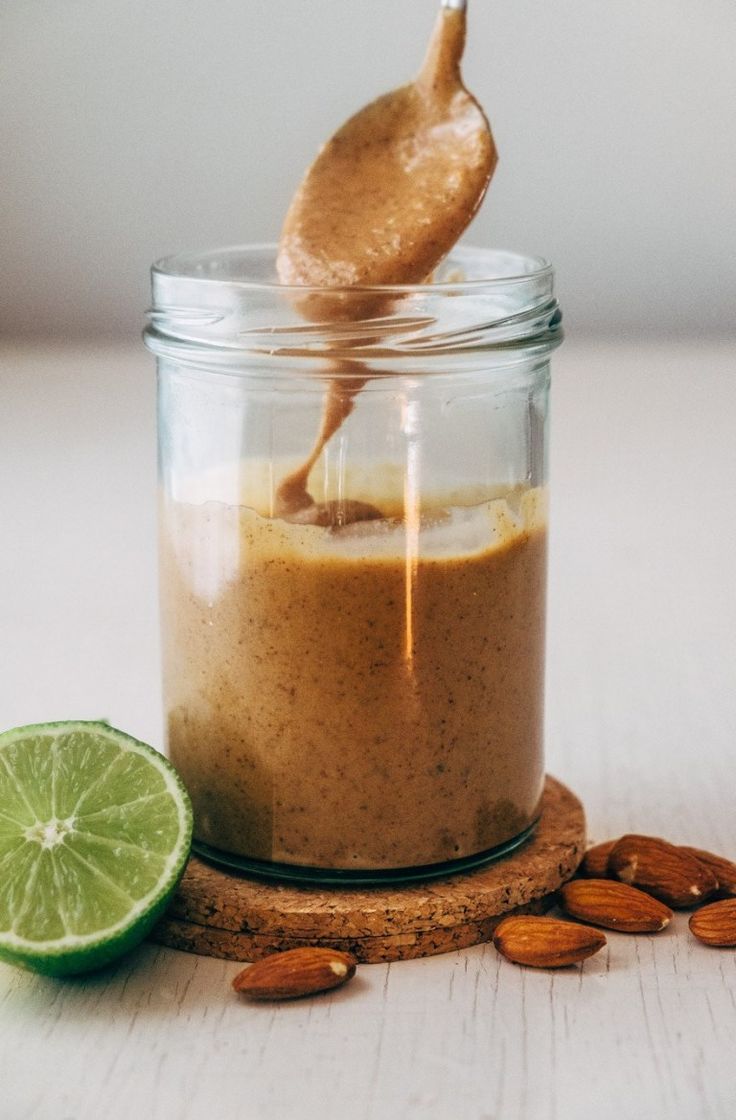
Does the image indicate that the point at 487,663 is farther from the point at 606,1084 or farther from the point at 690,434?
the point at 690,434

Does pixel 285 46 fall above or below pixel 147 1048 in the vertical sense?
above

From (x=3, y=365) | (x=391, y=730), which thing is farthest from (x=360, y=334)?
(x=3, y=365)

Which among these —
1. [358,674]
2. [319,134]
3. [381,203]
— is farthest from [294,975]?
[319,134]

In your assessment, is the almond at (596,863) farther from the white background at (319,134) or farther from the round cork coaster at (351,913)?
the white background at (319,134)

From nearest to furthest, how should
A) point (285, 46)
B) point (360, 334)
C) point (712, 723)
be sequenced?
point (360, 334) < point (712, 723) < point (285, 46)

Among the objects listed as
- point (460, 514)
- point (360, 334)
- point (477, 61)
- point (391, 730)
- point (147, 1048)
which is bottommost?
point (147, 1048)

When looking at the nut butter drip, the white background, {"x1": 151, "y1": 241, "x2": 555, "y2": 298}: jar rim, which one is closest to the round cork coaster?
the nut butter drip

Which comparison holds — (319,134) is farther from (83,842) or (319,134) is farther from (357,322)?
(83,842)
